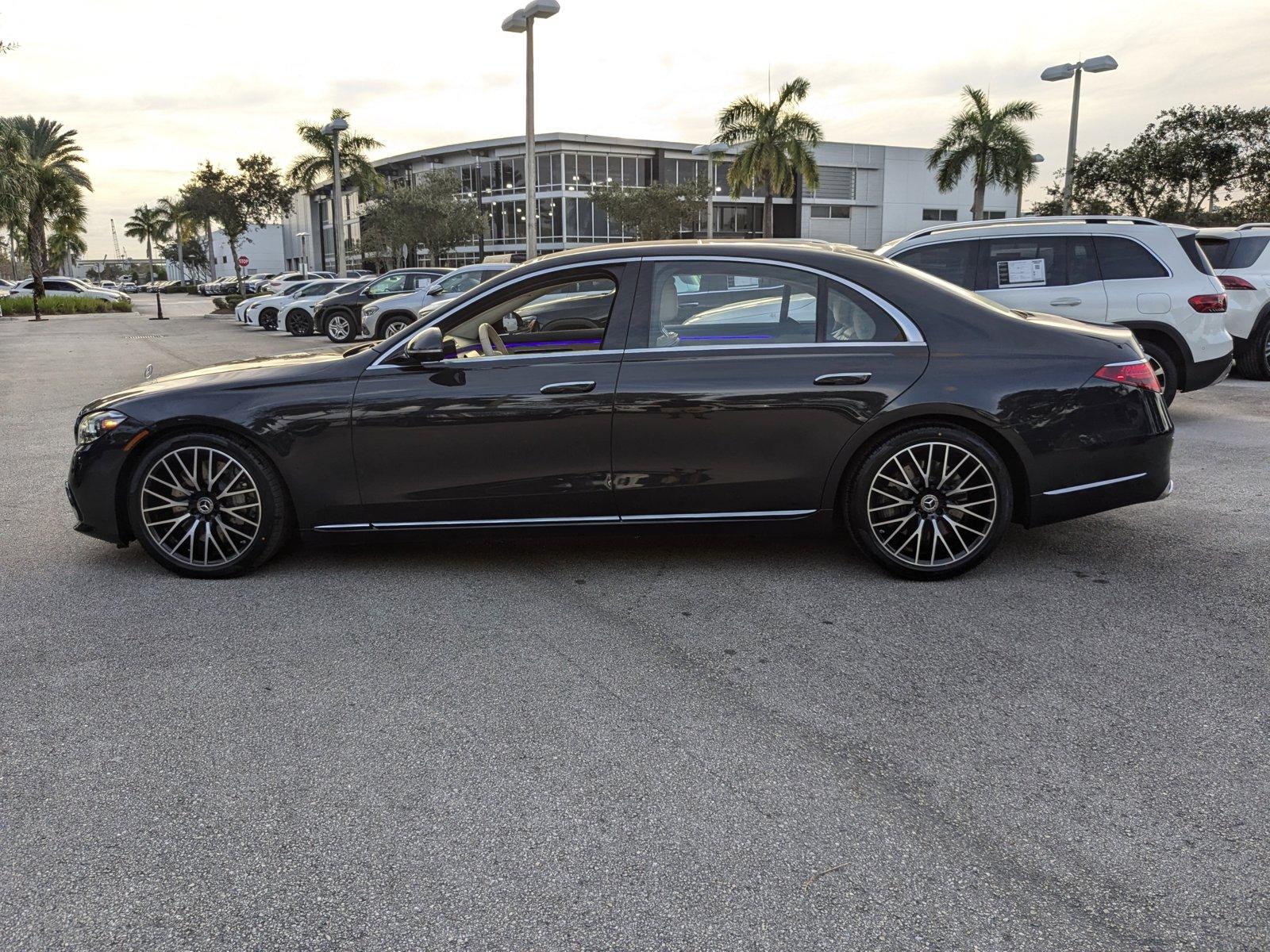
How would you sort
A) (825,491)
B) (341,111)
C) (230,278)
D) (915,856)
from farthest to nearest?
1. (230,278)
2. (341,111)
3. (825,491)
4. (915,856)

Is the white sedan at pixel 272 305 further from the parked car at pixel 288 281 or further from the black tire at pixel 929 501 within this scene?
the black tire at pixel 929 501

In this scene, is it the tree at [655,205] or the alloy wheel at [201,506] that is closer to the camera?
the alloy wheel at [201,506]

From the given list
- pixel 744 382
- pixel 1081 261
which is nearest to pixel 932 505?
pixel 744 382

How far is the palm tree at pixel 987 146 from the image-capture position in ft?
152

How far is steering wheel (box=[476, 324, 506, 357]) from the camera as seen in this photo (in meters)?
5.04

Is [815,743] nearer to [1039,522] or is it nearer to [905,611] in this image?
[905,611]

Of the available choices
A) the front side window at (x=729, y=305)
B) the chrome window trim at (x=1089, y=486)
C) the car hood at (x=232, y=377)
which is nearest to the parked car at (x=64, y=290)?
the car hood at (x=232, y=377)

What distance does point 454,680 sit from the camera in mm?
3779

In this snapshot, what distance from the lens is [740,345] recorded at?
4.81 metres

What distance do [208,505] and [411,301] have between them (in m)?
17.1

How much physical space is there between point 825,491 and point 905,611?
0.69 m

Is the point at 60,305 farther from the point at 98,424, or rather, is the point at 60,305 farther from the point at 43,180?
the point at 98,424

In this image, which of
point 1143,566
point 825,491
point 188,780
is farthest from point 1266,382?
point 188,780

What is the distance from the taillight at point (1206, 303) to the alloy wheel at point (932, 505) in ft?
17.0
